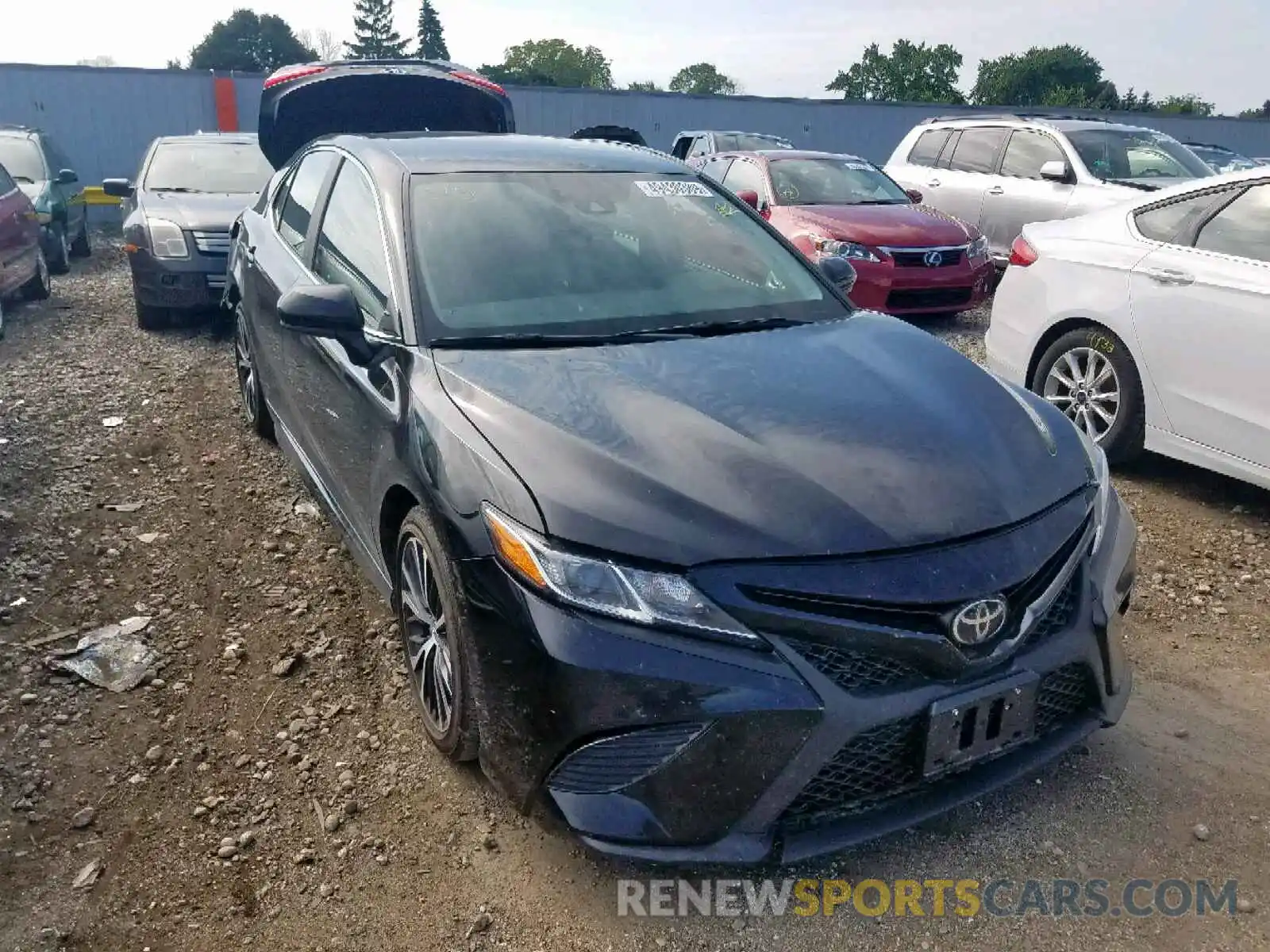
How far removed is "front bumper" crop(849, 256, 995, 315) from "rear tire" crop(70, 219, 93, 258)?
10026mm

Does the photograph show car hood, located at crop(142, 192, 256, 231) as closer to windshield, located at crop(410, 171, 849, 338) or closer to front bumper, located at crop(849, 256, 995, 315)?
front bumper, located at crop(849, 256, 995, 315)

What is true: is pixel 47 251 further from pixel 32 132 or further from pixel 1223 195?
pixel 1223 195

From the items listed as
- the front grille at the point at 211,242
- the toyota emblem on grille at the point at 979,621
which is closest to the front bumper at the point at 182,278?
the front grille at the point at 211,242

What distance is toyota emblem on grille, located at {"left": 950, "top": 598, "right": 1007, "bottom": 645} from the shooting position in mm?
2158

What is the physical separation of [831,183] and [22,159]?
8.95 metres

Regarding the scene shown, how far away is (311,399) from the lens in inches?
147

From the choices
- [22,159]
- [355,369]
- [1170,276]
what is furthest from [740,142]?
[355,369]

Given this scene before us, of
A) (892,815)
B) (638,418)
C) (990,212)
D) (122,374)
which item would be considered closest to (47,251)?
(122,374)

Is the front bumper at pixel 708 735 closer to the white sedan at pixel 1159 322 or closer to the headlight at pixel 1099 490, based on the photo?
the headlight at pixel 1099 490

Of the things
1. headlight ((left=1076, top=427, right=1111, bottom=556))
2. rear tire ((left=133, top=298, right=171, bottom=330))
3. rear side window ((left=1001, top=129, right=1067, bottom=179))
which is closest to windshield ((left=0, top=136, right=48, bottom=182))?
rear tire ((left=133, top=298, right=171, bottom=330))

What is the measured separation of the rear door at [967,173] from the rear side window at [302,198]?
761cm

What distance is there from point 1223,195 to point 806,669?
12.3 feet

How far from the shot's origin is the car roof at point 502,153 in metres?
3.58

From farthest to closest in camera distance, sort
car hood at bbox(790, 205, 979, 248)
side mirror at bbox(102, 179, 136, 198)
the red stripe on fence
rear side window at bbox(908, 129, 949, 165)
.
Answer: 1. the red stripe on fence
2. rear side window at bbox(908, 129, 949, 165)
3. side mirror at bbox(102, 179, 136, 198)
4. car hood at bbox(790, 205, 979, 248)
